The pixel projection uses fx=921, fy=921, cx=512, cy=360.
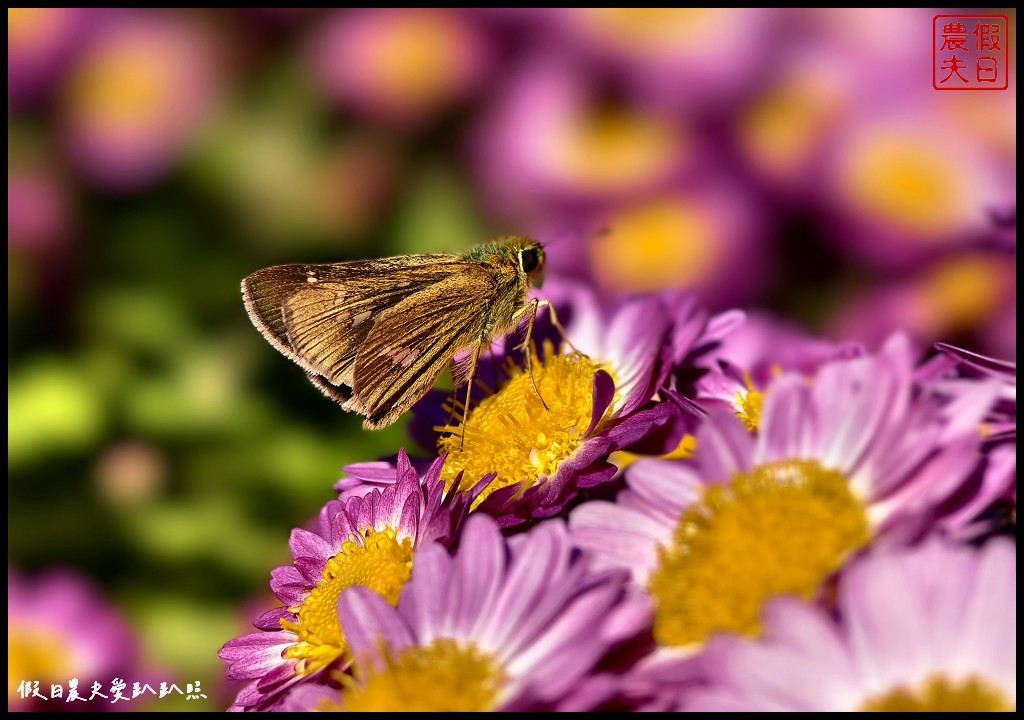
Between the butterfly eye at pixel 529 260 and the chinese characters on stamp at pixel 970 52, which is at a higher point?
the chinese characters on stamp at pixel 970 52

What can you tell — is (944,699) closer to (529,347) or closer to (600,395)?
(600,395)

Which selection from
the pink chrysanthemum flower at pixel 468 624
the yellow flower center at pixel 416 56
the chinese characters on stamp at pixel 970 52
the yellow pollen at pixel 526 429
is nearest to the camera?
the pink chrysanthemum flower at pixel 468 624

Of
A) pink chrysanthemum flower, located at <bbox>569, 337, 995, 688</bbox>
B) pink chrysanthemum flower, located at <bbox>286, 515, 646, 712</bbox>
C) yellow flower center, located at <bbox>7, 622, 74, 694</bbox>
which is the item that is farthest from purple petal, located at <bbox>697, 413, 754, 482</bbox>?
yellow flower center, located at <bbox>7, 622, 74, 694</bbox>

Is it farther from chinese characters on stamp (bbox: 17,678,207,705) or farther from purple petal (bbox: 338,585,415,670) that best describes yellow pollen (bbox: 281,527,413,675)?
chinese characters on stamp (bbox: 17,678,207,705)

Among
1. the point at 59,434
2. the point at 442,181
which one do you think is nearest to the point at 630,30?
the point at 442,181

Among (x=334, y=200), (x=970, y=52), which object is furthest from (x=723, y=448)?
(x=334, y=200)

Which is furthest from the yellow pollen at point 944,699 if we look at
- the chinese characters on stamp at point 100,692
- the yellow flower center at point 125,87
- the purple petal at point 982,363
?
the yellow flower center at point 125,87

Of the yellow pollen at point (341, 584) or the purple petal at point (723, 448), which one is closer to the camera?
the purple petal at point (723, 448)

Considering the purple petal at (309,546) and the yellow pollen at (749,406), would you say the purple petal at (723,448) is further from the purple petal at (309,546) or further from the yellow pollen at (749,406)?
the purple petal at (309,546)
